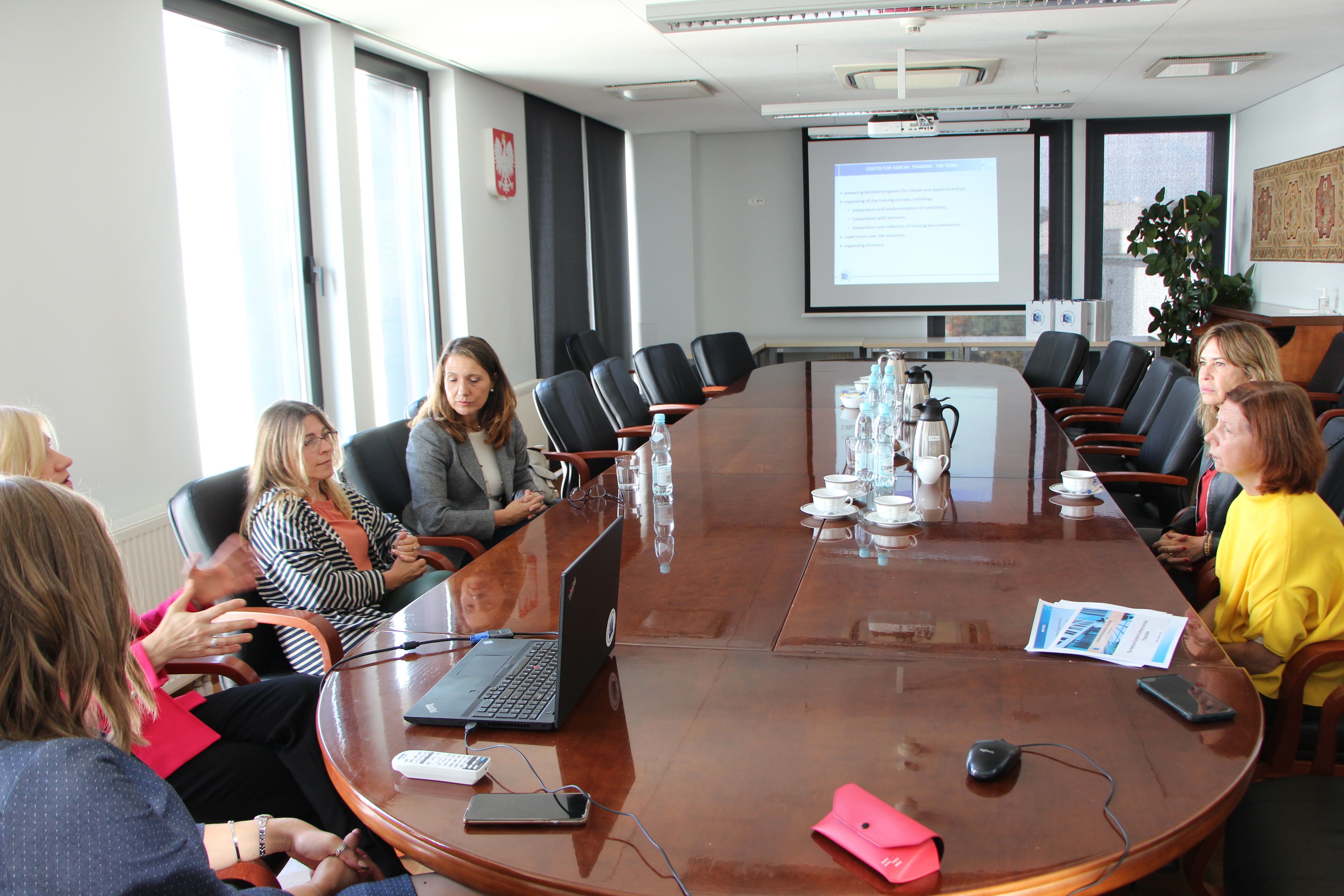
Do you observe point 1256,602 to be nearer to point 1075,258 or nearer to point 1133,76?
point 1133,76

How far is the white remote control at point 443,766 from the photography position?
1.28 m

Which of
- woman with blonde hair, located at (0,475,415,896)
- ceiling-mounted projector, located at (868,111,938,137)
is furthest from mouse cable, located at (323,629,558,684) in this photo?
ceiling-mounted projector, located at (868,111,938,137)

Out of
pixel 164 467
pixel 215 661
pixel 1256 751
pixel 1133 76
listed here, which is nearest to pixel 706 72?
pixel 1133 76

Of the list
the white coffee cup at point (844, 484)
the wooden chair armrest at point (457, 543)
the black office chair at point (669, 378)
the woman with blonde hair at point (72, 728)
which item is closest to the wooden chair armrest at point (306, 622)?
the wooden chair armrest at point (457, 543)

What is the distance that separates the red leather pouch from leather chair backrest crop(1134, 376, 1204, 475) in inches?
102

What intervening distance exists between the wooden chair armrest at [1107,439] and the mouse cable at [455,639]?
107 inches

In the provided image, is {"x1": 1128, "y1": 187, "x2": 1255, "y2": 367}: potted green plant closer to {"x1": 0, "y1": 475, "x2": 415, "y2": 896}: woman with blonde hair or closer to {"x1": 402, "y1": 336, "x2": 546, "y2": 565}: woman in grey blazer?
{"x1": 402, "y1": 336, "x2": 546, "y2": 565}: woman in grey blazer

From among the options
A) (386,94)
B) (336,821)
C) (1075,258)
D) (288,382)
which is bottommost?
(336,821)

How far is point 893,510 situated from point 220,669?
1.59 metres

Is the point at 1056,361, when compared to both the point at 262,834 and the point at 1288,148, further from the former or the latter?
the point at 262,834

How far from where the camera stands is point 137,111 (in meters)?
3.35

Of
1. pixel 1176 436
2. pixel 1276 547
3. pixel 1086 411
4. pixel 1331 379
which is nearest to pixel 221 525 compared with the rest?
pixel 1276 547

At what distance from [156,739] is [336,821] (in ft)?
1.27

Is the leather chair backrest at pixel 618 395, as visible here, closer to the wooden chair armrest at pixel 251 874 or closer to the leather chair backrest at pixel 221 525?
the leather chair backrest at pixel 221 525
